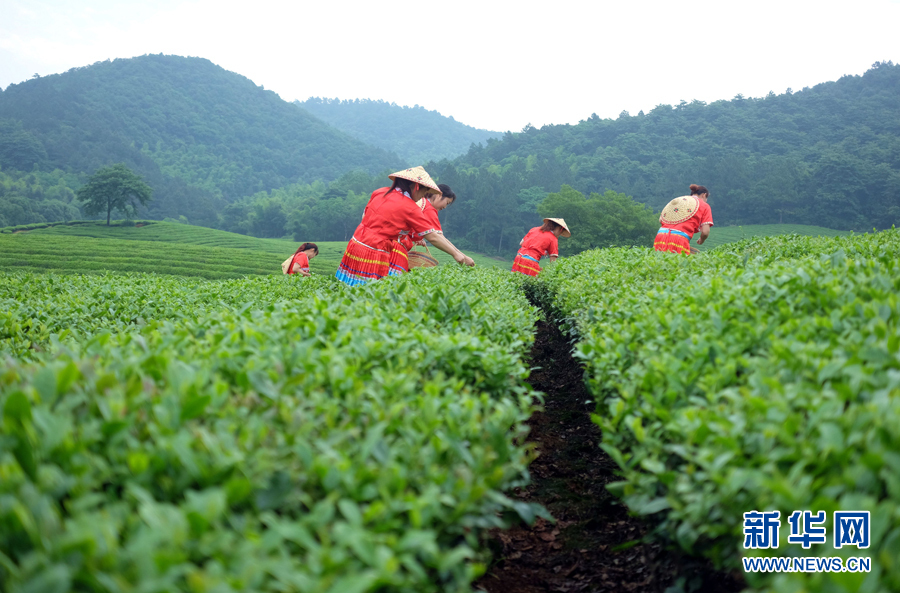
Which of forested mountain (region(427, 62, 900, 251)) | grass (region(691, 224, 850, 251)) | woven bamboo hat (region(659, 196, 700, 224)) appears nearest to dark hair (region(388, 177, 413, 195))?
woven bamboo hat (region(659, 196, 700, 224))

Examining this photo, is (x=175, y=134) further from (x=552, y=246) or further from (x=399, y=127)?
(x=552, y=246)

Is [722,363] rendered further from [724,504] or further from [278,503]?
[278,503]

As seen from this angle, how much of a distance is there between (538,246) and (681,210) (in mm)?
2429

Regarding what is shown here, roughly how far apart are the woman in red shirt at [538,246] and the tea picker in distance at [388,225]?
4.19 meters

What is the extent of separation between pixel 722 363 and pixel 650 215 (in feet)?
140

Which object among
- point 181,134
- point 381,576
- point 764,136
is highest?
point 181,134

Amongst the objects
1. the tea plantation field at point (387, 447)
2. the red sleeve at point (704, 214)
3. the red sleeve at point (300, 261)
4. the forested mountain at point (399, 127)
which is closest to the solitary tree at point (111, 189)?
the red sleeve at point (300, 261)

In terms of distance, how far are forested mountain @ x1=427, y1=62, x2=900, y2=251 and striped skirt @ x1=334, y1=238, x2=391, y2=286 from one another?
171ft

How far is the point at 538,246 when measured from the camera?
399 inches

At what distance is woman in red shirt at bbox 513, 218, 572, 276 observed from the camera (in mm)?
10102

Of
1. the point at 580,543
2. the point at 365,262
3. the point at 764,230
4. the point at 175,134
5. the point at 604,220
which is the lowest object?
the point at 580,543

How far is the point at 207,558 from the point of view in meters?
1.22

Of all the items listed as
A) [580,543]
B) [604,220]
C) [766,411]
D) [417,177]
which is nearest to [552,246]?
[417,177]

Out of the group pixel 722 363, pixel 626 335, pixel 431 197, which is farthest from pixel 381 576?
pixel 431 197
